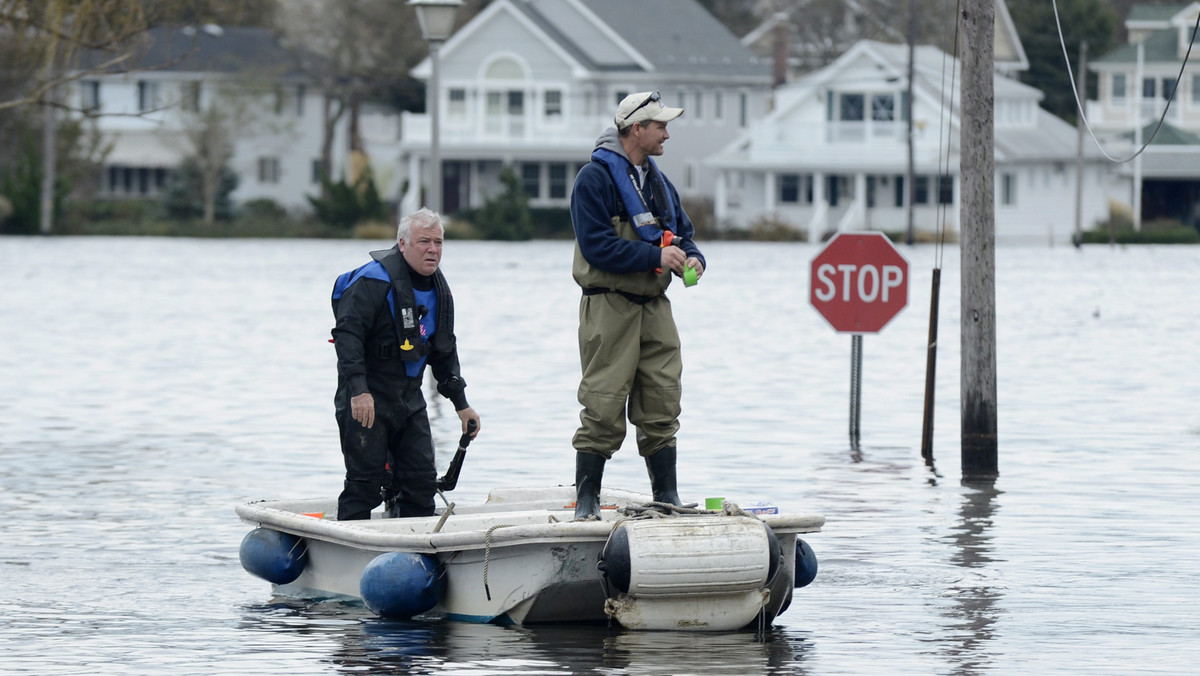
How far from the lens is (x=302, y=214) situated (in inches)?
3462

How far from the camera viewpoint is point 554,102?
87.4 m

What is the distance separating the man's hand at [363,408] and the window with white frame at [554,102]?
77.3m

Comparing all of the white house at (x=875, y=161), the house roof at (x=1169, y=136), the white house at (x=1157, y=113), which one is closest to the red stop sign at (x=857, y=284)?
the white house at (x=875, y=161)

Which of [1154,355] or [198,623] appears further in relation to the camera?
[1154,355]

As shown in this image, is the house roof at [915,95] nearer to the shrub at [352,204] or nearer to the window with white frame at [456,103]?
the window with white frame at [456,103]

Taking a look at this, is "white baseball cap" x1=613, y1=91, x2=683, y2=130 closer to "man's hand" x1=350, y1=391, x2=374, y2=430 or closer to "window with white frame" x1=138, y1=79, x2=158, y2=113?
"man's hand" x1=350, y1=391, x2=374, y2=430

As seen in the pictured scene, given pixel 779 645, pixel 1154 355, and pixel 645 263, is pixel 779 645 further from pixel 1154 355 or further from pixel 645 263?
pixel 1154 355

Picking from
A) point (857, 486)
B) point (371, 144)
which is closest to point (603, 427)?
point (857, 486)

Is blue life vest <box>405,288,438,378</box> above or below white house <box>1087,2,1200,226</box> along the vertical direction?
below

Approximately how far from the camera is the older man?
10375 millimetres

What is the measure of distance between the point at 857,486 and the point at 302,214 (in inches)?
2939

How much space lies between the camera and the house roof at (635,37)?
284 ft

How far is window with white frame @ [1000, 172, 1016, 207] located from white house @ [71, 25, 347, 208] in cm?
2808

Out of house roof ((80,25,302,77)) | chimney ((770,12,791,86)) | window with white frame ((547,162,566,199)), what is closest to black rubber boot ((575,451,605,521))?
window with white frame ((547,162,566,199))
